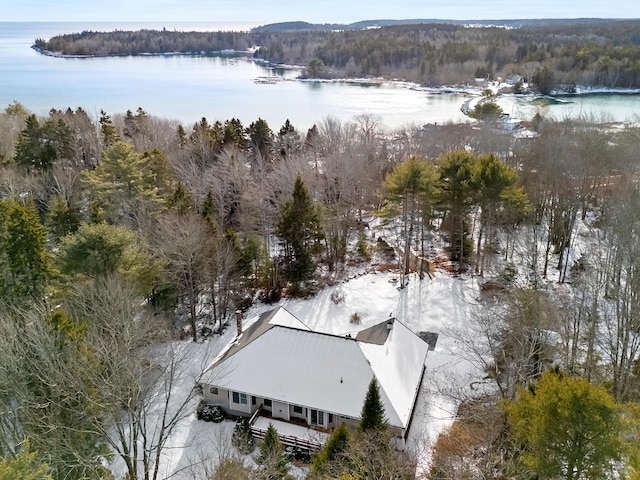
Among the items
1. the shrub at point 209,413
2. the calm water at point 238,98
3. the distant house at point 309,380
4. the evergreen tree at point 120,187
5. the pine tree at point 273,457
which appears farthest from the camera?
the calm water at point 238,98

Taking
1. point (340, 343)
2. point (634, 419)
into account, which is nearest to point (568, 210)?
point (340, 343)

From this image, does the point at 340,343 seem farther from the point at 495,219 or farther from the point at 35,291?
the point at 495,219

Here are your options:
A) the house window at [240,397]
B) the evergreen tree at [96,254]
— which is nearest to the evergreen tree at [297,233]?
the evergreen tree at [96,254]

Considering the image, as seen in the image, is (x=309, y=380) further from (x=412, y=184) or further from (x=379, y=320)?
(x=412, y=184)

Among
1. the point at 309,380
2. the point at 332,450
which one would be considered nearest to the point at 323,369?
the point at 309,380

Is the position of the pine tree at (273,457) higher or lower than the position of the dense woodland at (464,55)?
lower

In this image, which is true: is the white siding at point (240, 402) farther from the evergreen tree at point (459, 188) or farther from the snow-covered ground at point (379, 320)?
the evergreen tree at point (459, 188)
